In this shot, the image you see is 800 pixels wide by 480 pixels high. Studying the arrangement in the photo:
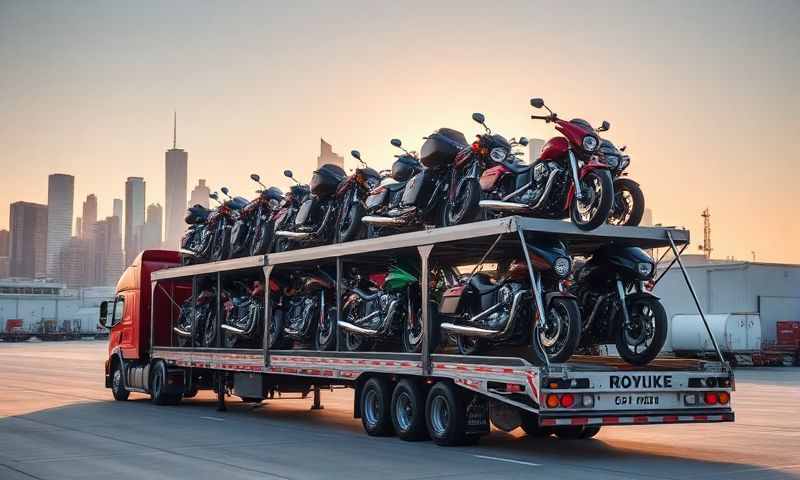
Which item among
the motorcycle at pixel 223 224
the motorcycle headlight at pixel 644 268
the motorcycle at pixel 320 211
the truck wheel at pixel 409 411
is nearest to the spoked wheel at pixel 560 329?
the motorcycle headlight at pixel 644 268

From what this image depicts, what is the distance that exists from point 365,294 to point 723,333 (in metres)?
27.7

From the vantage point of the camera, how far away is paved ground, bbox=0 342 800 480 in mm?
11070

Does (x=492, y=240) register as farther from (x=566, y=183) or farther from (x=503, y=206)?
(x=566, y=183)

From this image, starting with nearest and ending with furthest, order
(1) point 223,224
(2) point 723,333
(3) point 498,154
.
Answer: (3) point 498,154 < (1) point 223,224 < (2) point 723,333

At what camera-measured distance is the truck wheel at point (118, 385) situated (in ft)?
77.0

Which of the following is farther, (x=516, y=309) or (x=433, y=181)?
(x=433, y=181)

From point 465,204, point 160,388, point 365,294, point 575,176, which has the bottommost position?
point 160,388

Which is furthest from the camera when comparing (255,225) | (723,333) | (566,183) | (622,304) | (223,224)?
(723,333)

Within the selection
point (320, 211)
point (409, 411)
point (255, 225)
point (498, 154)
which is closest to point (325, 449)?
point (409, 411)

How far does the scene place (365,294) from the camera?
Answer: 51.8 feet

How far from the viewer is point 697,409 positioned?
12164 millimetres

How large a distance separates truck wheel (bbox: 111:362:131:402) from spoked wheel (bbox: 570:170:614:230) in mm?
14494

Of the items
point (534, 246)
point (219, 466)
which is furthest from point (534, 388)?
point (219, 466)

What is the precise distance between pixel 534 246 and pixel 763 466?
3579mm
